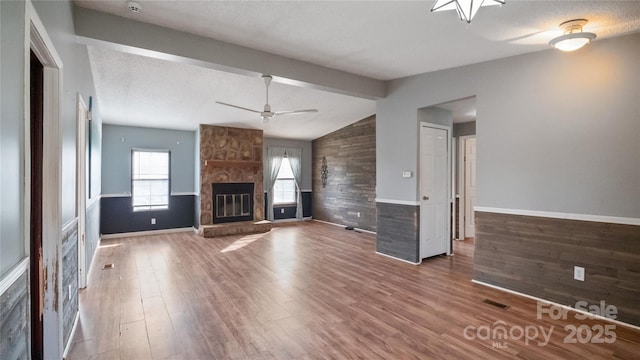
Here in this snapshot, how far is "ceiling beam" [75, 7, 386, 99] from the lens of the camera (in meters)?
2.74

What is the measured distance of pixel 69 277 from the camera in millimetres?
2504

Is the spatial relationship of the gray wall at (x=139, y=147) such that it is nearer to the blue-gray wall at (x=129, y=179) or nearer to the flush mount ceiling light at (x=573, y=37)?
the blue-gray wall at (x=129, y=179)

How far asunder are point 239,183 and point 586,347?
22.3ft

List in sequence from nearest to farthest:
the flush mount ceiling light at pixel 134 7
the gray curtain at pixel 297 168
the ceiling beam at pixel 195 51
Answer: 1. the flush mount ceiling light at pixel 134 7
2. the ceiling beam at pixel 195 51
3. the gray curtain at pixel 297 168

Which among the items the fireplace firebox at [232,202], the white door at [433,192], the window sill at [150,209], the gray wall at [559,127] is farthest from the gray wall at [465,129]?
the window sill at [150,209]

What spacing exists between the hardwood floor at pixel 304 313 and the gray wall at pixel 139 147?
2.54m

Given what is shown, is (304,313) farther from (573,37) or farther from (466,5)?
(573,37)

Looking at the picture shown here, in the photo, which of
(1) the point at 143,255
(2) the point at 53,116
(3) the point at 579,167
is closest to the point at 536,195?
(3) the point at 579,167

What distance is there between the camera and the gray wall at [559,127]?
2809 millimetres

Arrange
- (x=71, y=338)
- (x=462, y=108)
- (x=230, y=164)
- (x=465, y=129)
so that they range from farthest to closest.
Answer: (x=230, y=164) → (x=465, y=129) → (x=462, y=108) → (x=71, y=338)

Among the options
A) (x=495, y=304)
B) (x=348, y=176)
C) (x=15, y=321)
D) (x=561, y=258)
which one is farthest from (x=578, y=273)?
(x=348, y=176)

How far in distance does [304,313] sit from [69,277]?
6.68 feet

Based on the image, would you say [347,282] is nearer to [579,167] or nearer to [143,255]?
[579,167]

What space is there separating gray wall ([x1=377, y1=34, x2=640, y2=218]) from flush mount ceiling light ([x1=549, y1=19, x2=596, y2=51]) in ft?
1.43
